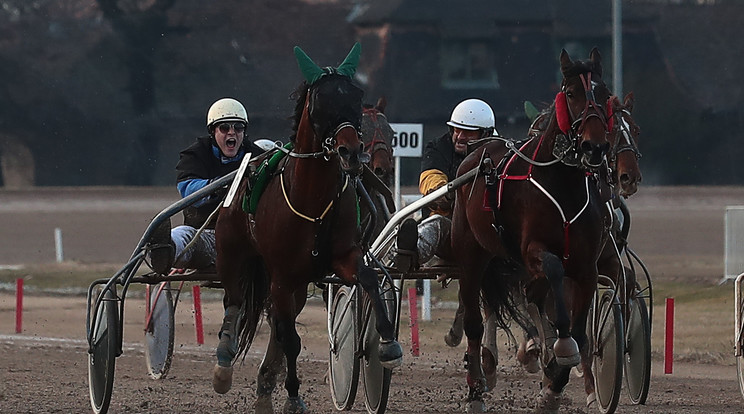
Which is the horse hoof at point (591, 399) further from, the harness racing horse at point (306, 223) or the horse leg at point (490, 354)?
the harness racing horse at point (306, 223)

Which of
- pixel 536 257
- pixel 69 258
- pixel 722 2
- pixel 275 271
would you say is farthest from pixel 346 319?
pixel 722 2

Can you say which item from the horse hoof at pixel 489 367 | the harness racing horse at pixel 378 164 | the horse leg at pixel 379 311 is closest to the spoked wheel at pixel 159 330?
the harness racing horse at pixel 378 164

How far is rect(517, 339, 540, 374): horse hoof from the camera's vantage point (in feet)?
27.5

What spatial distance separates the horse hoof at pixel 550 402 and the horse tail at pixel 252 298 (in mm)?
1712

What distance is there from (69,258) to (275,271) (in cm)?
1662

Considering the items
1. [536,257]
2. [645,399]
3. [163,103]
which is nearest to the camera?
[536,257]

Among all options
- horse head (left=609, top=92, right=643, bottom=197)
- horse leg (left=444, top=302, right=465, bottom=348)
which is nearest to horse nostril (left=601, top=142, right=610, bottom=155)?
horse head (left=609, top=92, right=643, bottom=197)

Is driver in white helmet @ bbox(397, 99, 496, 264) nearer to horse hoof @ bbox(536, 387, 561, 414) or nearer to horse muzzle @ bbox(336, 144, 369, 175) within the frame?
horse hoof @ bbox(536, 387, 561, 414)

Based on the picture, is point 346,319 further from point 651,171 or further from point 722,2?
point 722,2

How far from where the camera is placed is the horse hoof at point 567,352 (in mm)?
6566

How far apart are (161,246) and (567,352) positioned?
2.35 meters

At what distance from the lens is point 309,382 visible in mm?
9617

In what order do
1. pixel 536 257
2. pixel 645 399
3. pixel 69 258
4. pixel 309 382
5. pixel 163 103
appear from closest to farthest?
1. pixel 536 257
2. pixel 645 399
3. pixel 309 382
4. pixel 69 258
5. pixel 163 103

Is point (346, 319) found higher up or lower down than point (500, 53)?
lower down
